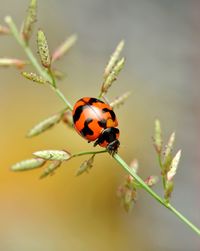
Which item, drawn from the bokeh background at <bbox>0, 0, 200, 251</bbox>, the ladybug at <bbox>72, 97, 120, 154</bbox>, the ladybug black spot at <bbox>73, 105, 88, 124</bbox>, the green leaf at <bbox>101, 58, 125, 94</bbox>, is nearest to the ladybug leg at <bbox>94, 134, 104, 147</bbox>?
the ladybug at <bbox>72, 97, 120, 154</bbox>

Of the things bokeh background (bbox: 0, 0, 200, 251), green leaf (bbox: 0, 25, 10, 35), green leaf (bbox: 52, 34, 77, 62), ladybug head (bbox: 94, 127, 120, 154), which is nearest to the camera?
green leaf (bbox: 0, 25, 10, 35)

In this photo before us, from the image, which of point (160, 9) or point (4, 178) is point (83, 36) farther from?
point (4, 178)

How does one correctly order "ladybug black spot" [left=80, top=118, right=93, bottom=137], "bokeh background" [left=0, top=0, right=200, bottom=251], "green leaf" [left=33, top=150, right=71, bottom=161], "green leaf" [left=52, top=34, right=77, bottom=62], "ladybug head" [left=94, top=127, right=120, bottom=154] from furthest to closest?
1. "bokeh background" [left=0, top=0, right=200, bottom=251]
2. "ladybug head" [left=94, top=127, right=120, bottom=154]
3. "ladybug black spot" [left=80, top=118, right=93, bottom=137]
4. "green leaf" [left=52, top=34, right=77, bottom=62]
5. "green leaf" [left=33, top=150, right=71, bottom=161]

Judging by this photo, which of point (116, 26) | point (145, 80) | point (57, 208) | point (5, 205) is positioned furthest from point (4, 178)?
point (116, 26)

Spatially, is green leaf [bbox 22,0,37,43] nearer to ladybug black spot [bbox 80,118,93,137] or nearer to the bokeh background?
ladybug black spot [bbox 80,118,93,137]

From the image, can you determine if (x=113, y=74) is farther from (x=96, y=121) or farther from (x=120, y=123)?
(x=120, y=123)

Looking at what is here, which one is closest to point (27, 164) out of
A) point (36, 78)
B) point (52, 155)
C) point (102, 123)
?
point (52, 155)

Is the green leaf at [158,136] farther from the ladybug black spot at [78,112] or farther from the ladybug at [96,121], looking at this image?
the ladybug black spot at [78,112]
